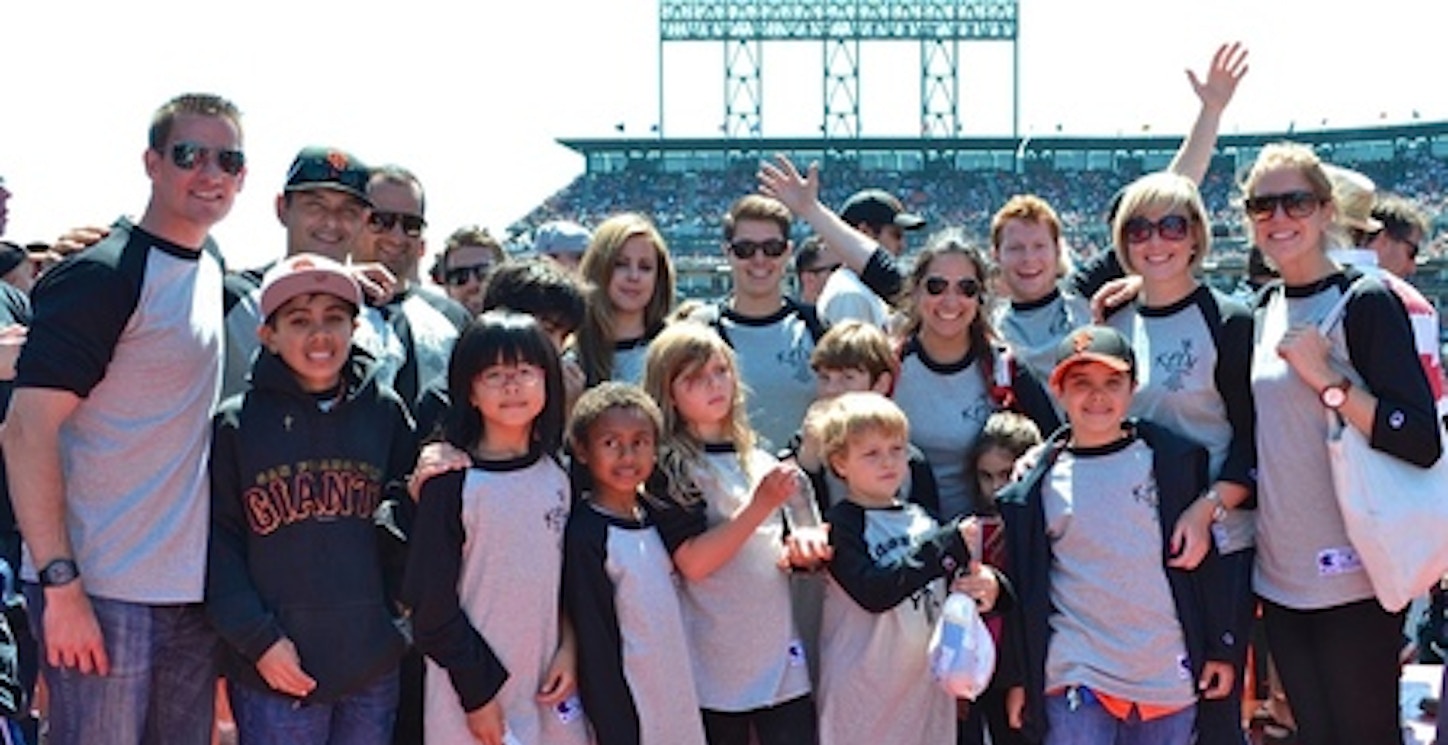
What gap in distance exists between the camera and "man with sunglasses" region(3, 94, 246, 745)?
4.11m

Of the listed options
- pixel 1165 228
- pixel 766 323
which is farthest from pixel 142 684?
pixel 1165 228

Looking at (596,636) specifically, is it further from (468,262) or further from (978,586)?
(468,262)

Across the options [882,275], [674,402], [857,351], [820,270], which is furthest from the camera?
[820,270]

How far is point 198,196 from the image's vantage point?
432 cm

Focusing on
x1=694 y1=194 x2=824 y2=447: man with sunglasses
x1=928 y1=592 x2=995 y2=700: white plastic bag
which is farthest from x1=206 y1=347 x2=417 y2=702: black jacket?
x1=694 y1=194 x2=824 y2=447: man with sunglasses

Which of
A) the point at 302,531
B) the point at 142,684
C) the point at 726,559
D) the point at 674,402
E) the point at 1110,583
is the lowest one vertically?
the point at 142,684

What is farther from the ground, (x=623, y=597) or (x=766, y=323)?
(x=766, y=323)

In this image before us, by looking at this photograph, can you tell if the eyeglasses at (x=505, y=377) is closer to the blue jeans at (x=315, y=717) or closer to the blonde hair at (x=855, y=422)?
the blue jeans at (x=315, y=717)

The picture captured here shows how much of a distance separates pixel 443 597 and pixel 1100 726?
2039 mm

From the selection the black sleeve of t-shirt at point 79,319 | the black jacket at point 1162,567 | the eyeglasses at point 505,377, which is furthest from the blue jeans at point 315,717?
the black jacket at point 1162,567

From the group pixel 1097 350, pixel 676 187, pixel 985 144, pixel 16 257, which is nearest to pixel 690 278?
pixel 676 187

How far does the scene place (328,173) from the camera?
5184 mm

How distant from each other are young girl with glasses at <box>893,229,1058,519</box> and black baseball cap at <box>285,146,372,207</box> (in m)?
2.01

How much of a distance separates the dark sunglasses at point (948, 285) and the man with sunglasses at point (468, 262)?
1.84 metres
